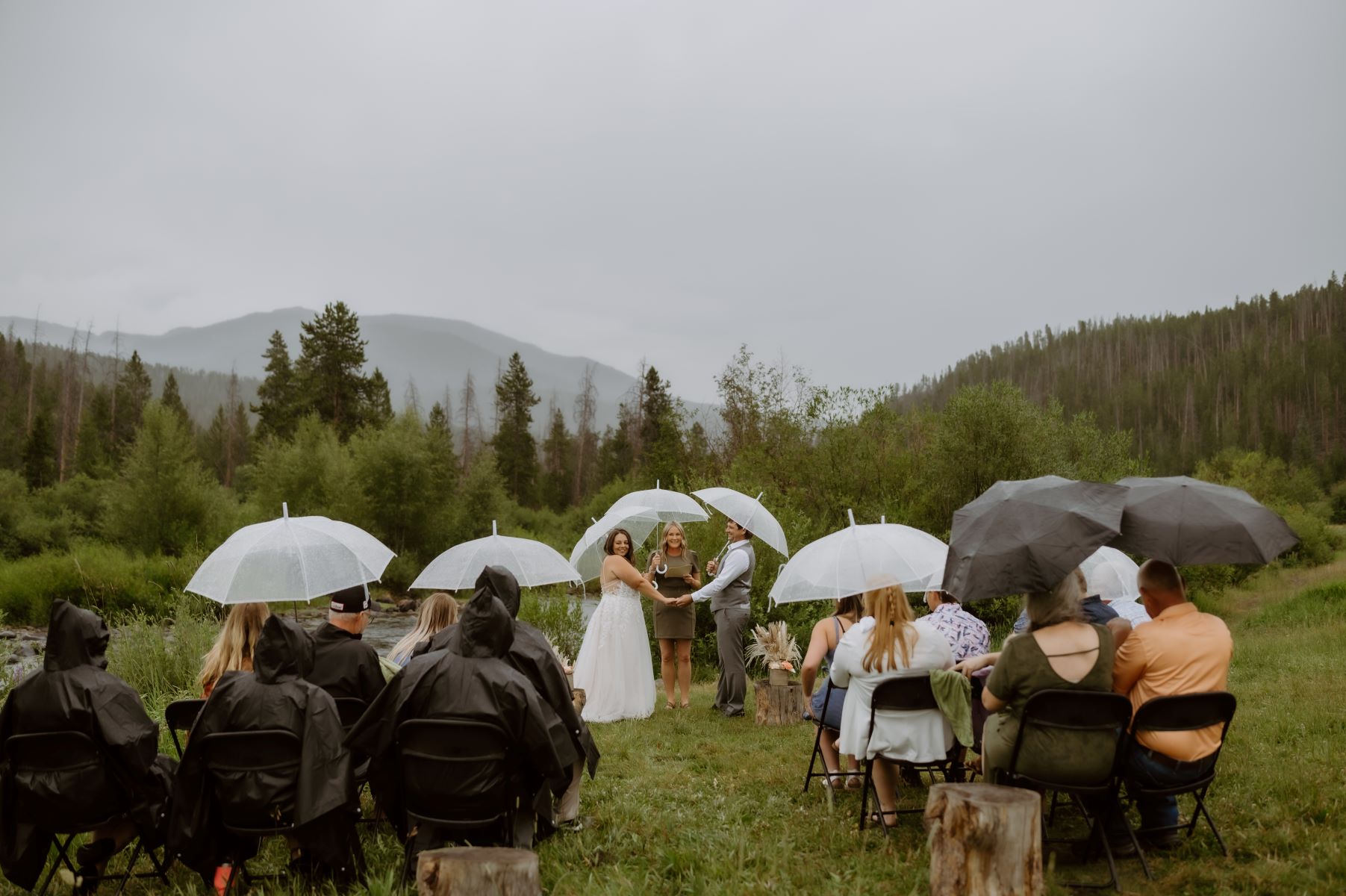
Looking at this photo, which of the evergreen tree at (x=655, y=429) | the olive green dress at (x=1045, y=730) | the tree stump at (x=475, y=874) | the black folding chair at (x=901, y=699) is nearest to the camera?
the tree stump at (x=475, y=874)

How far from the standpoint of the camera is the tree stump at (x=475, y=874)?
381 cm

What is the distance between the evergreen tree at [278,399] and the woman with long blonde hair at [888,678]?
56420 mm

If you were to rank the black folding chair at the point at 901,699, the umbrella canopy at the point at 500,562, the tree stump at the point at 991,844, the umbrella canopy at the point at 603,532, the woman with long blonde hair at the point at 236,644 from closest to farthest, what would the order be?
1. the tree stump at the point at 991,844
2. the black folding chair at the point at 901,699
3. the woman with long blonde hair at the point at 236,644
4. the umbrella canopy at the point at 500,562
5. the umbrella canopy at the point at 603,532

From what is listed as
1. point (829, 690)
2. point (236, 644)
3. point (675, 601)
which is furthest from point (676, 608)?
point (236, 644)

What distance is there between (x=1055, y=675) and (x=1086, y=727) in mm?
288

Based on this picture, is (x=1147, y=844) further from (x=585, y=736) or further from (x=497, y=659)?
(x=497, y=659)

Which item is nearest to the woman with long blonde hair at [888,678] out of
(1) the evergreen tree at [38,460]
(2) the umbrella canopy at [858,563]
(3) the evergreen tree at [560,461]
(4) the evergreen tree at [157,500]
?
(2) the umbrella canopy at [858,563]

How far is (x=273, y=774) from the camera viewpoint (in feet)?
15.1

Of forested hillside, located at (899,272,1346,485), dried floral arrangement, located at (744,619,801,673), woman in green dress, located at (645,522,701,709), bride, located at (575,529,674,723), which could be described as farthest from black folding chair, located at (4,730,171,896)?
forested hillside, located at (899,272,1346,485)

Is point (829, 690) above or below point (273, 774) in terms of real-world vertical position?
above

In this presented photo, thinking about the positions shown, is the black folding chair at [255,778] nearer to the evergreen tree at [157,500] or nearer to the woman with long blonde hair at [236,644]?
the woman with long blonde hair at [236,644]

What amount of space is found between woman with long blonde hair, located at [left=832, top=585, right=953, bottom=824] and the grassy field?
0.46 m

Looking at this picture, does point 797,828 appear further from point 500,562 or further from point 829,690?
point 500,562

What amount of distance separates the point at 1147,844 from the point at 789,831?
1.99 m
